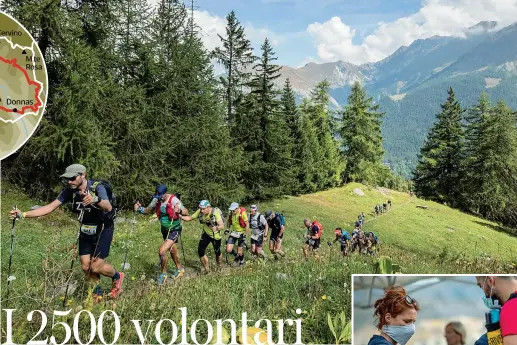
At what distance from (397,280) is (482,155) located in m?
46.5

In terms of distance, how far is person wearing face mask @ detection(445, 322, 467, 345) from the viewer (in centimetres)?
307

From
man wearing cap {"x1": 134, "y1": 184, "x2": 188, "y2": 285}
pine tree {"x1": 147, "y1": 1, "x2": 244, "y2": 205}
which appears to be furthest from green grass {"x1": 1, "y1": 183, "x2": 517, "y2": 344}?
pine tree {"x1": 147, "y1": 1, "x2": 244, "y2": 205}

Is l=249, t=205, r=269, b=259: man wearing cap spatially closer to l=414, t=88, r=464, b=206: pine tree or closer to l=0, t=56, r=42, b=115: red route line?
l=0, t=56, r=42, b=115: red route line

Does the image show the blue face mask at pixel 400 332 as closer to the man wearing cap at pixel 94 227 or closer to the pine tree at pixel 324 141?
the man wearing cap at pixel 94 227

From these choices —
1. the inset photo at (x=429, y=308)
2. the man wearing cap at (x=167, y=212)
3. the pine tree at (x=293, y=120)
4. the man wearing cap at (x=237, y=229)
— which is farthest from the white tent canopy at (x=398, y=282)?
the pine tree at (x=293, y=120)

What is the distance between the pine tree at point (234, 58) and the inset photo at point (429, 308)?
27.4m

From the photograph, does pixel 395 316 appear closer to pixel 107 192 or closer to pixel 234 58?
pixel 107 192

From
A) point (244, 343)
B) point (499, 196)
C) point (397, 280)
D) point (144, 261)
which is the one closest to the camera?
point (397, 280)

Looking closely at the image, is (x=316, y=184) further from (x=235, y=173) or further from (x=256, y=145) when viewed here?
(x=235, y=173)

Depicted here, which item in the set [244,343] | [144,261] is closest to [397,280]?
[244,343]

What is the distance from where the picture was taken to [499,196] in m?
41.3

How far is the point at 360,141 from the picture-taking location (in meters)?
47.9

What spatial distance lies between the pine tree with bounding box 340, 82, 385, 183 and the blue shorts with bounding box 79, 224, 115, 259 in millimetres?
43757

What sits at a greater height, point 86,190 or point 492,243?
point 86,190
